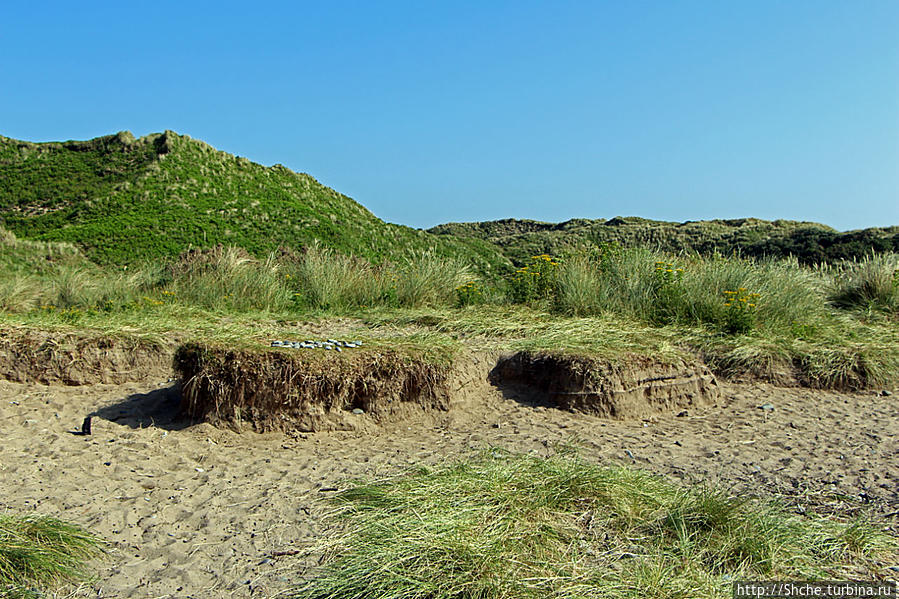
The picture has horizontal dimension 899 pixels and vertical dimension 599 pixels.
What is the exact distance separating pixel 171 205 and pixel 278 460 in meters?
23.2

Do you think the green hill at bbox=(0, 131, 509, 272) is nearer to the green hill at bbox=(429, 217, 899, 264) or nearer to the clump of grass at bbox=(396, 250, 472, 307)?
the green hill at bbox=(429, 217, 899, 264)

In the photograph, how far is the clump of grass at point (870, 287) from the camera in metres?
9.35

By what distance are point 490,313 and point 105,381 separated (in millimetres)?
4308

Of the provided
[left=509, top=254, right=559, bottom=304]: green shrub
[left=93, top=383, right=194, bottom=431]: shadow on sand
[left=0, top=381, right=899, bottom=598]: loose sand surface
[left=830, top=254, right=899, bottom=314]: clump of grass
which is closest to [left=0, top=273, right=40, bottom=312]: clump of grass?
[left=0, top=381, right=899, bottom=598]: loose sand surface

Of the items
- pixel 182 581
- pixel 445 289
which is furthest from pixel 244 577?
pixel 445 289

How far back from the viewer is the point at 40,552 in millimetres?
2820

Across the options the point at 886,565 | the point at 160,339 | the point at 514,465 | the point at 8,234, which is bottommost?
the point at 886,565

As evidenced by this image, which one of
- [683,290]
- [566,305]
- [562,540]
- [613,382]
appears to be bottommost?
[562,540]

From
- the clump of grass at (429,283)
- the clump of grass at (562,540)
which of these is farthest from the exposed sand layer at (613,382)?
the clump of grass at (429,283)

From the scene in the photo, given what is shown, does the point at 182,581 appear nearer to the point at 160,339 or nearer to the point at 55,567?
the point at 55,567

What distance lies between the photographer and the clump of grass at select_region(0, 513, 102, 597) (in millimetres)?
2686

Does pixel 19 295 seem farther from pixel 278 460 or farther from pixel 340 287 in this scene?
pixel 278 460

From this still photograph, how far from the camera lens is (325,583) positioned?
2656mm

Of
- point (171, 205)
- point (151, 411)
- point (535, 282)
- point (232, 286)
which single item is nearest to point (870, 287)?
point (535, 282)
